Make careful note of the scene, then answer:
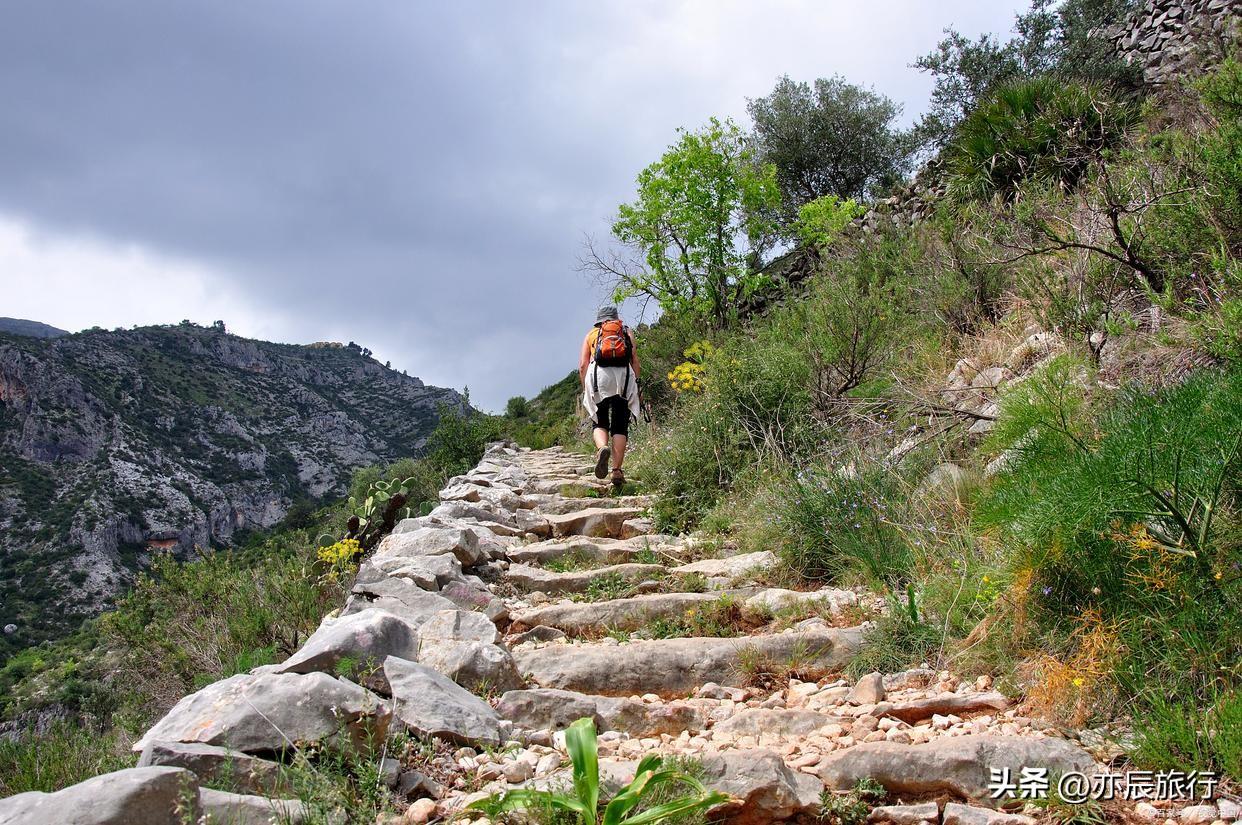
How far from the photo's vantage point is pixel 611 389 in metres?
7.00

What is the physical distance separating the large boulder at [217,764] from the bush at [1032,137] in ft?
25.6

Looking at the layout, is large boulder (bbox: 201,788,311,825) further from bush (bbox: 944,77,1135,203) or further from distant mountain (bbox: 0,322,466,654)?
distant mountain (bbox: 0,322,466,654)

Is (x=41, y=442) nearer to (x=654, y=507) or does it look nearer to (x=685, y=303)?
(x=685, y=303)

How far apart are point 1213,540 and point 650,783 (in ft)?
6.22

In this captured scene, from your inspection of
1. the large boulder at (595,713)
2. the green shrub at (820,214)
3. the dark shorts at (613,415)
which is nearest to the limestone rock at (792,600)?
the large boulder at (595,713)

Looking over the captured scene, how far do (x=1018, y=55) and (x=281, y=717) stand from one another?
2155cm

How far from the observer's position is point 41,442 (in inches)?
1348

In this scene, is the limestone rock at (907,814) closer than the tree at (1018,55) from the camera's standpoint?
Yes

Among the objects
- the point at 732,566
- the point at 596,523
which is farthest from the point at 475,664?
the point at 596,523

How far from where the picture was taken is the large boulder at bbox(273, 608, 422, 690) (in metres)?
2.33

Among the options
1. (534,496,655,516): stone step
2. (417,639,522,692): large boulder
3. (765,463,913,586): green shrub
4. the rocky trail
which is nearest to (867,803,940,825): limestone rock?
the rocky trail

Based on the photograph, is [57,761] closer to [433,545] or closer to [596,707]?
[433,545]

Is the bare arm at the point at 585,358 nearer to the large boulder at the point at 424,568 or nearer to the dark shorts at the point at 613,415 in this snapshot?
the dark shorts at the point at 613,415

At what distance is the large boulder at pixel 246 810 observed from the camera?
154 centimetres
